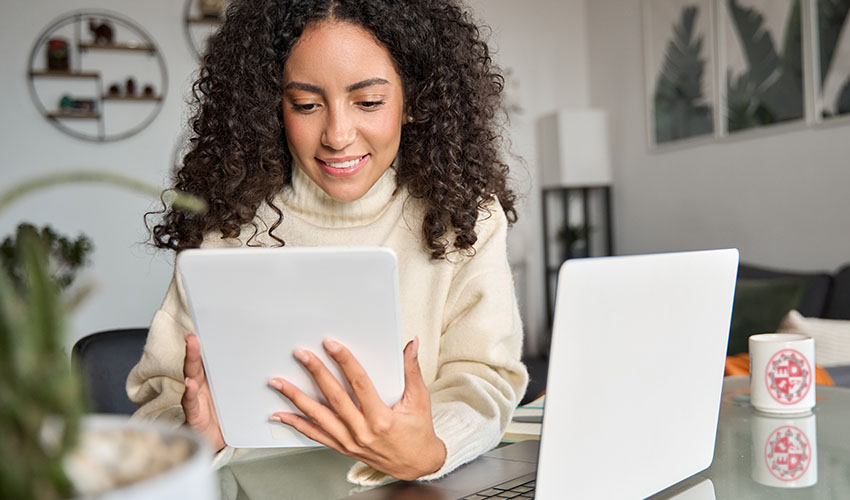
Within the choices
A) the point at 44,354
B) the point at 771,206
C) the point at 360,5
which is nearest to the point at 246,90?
the point at 360,5

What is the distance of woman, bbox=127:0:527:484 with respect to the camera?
1.17 meters

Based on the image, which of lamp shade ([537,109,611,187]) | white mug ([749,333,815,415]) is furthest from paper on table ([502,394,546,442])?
lamp shade ([537,109,611,187])

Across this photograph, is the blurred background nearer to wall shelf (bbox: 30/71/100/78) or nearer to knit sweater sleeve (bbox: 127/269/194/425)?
wall shelf (bbox: 30/71/100/78)

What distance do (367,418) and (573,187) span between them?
417cm

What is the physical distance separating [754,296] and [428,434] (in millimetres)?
2625

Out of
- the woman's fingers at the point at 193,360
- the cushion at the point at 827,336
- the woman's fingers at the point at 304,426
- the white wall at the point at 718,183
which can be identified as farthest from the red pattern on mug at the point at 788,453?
the white wall at the point at 718,183

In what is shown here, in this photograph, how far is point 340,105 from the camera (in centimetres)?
115

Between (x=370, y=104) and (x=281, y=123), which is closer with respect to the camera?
(x=370, y=104)

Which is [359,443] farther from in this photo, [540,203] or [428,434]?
[540,203]

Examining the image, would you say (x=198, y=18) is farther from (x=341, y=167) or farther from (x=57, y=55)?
(x=341, y=167)

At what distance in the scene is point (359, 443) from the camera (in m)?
0.83

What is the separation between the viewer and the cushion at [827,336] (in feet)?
7.88

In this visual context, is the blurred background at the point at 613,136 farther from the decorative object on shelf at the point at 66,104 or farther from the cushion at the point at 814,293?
the cushion at the point at 814,293

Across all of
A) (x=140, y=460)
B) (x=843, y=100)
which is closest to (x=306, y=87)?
(x=140, y=460)
